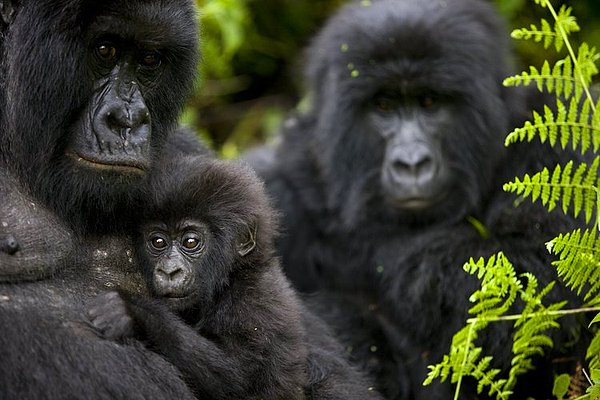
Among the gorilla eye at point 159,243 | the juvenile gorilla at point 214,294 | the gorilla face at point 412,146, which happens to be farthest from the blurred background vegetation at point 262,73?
the gorilla eye at point 159,243

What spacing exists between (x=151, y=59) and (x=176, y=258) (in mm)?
721

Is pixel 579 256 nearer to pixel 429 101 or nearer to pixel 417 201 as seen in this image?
pixel 417 201

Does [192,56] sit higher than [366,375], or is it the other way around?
[192,56]

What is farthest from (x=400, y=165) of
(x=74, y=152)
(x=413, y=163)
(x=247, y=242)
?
(x=74, y=152)

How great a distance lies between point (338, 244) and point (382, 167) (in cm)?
54

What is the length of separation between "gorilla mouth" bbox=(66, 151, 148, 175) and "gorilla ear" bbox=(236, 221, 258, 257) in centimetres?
53

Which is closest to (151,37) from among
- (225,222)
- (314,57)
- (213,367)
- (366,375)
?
(225,222)

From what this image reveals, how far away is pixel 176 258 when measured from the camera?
3.65 metres

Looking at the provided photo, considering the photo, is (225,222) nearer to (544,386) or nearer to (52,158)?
(52,158)

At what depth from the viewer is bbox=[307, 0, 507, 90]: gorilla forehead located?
5273 mm

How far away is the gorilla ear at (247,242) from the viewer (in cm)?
377

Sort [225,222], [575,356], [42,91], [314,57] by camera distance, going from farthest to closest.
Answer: [314,57], [575,356], [225,222], [42,91]

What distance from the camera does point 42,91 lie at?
3412 millimetres

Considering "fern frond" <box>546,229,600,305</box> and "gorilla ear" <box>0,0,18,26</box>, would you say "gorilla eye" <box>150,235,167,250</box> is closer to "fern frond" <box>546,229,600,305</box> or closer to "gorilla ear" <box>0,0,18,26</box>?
"gorilla ear" <box>0,0,18,26</box>
